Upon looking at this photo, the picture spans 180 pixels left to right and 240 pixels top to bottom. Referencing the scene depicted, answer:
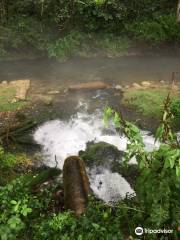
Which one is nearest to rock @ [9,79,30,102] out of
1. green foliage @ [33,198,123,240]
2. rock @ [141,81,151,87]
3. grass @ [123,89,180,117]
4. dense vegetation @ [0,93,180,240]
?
grass @ [123,89,180,117]

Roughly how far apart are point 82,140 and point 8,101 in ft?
10.9

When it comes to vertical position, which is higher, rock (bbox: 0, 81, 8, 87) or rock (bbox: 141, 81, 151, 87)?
rock (bbox: 141, 81, 151, 87)

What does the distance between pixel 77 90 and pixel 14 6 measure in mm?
5056

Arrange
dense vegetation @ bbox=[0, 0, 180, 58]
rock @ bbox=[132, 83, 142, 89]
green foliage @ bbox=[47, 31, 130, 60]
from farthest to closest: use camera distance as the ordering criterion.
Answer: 1. green foliage @ bbox=[47, 31, 130, 60]
2. dense vegetation @ bbox=[0, 0, 180, 58]
3. rock @ bbox=[132, 83, 142, 89]

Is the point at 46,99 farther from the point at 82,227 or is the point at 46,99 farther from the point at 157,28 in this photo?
the point at 82,227

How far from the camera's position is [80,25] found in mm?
14367

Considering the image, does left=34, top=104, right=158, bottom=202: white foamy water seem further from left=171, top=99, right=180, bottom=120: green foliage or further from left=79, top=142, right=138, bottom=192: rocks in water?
left=171, top=99, right=180, bottom=120: green foliage

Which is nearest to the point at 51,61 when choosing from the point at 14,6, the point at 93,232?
the point at 14,6

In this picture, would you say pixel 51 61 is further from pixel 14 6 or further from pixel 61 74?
pixel 14 6

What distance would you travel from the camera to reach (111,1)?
13547mm

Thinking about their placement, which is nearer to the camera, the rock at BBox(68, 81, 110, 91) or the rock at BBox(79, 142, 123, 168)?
the rock at BBox(79, 142, 123, 168)

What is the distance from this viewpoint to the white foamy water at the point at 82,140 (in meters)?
7.80

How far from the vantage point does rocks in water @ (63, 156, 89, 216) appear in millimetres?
6353

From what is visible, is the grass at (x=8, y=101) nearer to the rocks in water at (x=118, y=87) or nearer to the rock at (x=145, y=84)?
the rocks in water at (x=118, y=87)
